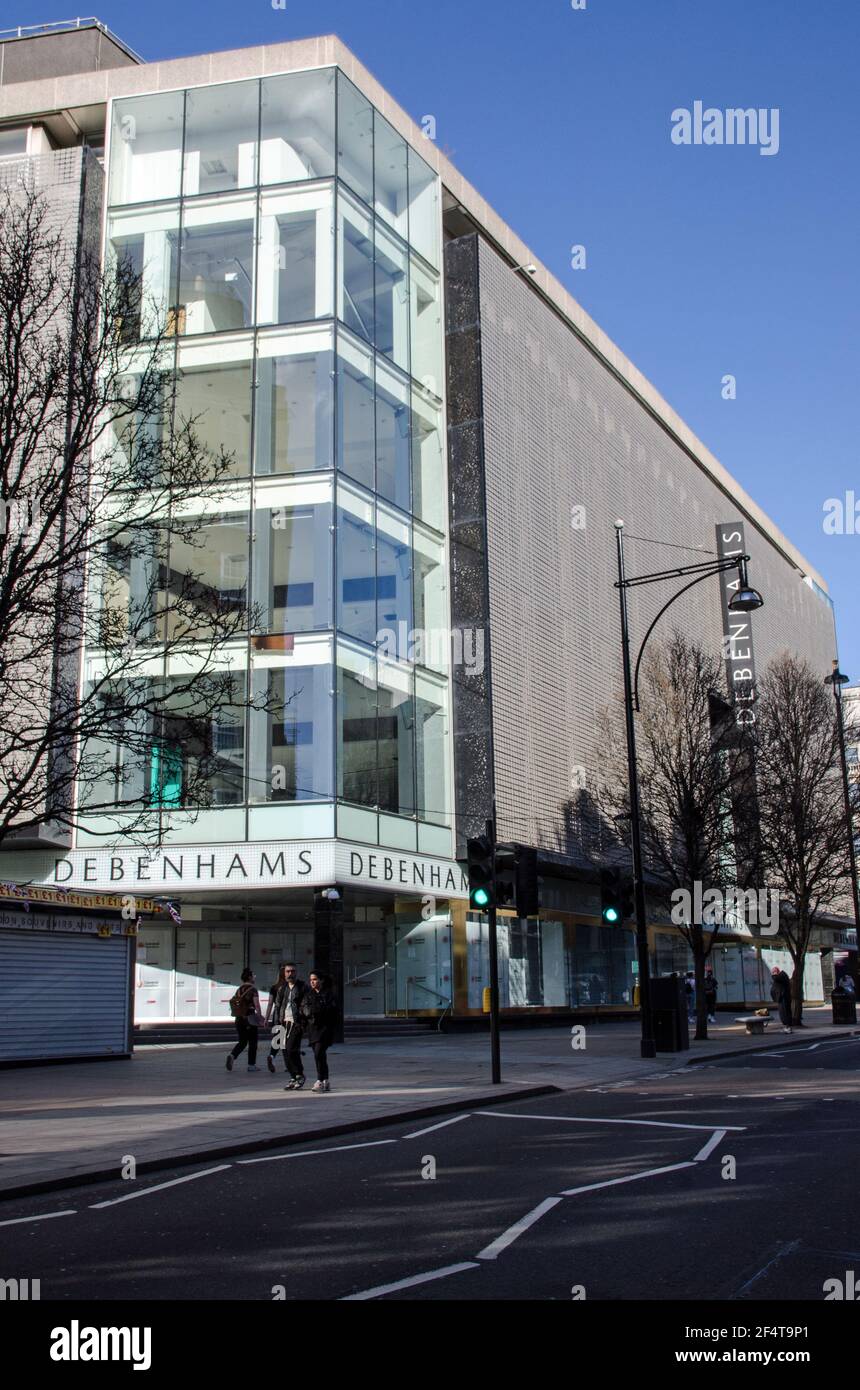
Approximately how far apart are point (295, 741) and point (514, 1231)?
76.8 feet

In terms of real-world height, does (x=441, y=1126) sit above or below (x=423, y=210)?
below

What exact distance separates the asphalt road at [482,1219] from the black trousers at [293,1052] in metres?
4.44

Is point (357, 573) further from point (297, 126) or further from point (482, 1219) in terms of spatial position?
point (482, 1219)

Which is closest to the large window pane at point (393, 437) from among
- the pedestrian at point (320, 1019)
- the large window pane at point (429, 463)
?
the large window pane at point (429, 463)

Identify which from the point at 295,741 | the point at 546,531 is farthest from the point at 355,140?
the point at 295,741

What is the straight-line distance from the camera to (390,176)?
36.6 meters

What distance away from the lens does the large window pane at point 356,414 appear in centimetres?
3253

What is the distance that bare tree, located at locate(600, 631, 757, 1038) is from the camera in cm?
3077

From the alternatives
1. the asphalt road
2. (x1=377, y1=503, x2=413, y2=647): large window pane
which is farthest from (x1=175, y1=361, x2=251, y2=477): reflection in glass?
the asphalt road

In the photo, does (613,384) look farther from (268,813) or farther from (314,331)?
(268,813)

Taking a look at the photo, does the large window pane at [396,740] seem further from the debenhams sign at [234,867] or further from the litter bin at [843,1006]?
the litter bin at [843,1006]

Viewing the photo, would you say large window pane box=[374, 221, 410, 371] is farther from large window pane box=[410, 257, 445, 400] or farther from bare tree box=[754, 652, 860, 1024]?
bare tree box=[754, 652, 860, 1024]

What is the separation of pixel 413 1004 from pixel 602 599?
61.6 ft
